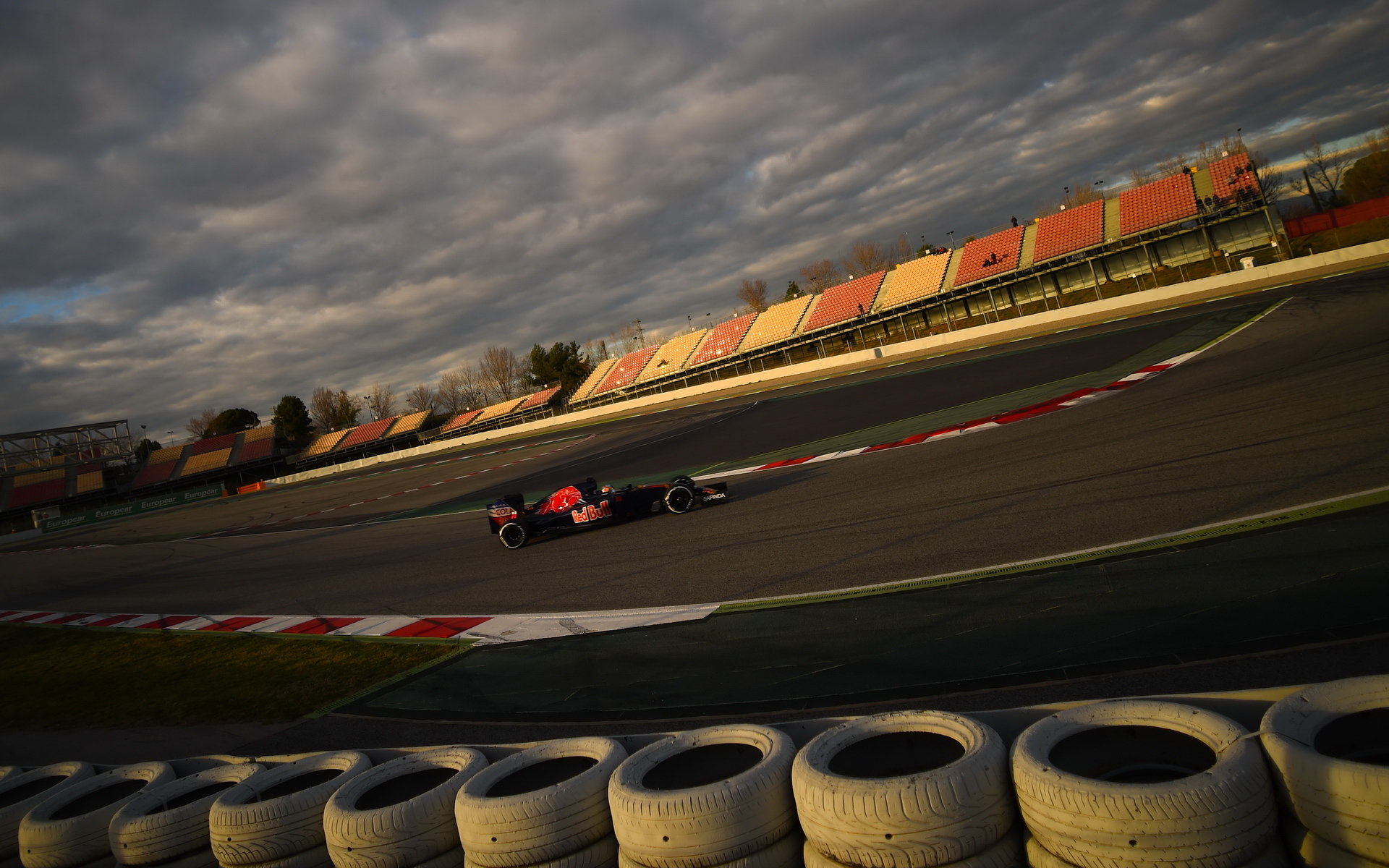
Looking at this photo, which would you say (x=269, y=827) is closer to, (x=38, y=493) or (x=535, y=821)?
(x=535, y=821)

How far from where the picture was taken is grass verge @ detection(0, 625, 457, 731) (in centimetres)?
701

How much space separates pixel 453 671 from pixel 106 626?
32.6ft

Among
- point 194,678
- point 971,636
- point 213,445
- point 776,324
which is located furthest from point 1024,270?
point 213,445

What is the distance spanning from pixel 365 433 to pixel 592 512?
74058 mm

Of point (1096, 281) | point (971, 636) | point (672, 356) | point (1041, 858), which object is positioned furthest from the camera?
point (672, 356)

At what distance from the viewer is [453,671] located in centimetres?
673

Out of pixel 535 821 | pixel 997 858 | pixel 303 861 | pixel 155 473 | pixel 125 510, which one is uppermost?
pixel 155 473

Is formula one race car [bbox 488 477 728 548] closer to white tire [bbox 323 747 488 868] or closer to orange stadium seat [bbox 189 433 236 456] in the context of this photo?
white tire [bbox 323 747 488 868]

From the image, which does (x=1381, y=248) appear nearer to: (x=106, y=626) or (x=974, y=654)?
(x=974, y=654)

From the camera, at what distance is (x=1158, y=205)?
135 ft

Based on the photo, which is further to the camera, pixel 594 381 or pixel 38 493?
pixel 594 381

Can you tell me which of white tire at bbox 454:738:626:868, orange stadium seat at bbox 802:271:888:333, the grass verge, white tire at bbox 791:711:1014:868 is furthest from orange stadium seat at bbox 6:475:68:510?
white tire at bbox 791:711:1014:868

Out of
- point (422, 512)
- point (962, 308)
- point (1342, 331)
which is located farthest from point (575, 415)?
point (1342, 331)

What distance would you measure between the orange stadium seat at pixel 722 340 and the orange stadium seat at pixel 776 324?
773 millimetres
